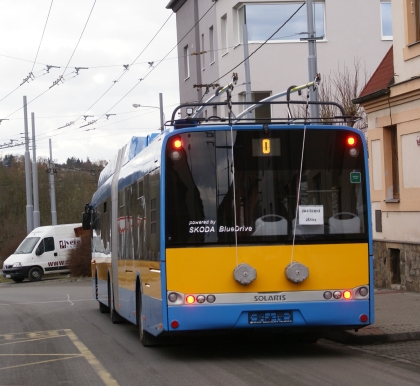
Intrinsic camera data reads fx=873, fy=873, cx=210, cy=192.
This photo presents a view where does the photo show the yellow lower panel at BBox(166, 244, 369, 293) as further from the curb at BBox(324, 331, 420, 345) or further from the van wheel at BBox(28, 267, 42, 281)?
the van wheel at BBox(28, 267, 42, 281)

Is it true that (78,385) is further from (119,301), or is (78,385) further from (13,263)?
(13,263)

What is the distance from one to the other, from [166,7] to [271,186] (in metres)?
34.6

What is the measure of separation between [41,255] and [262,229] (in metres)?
31.9

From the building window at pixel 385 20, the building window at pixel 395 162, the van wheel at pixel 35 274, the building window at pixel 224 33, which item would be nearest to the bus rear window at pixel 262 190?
the building window at pixel 395 162

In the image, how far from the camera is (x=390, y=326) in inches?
494

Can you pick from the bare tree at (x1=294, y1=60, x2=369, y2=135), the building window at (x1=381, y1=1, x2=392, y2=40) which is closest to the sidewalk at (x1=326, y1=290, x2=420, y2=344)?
the bare tree at (x1=294, y1=60, x2=369, y2=135)

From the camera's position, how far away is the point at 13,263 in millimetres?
40688

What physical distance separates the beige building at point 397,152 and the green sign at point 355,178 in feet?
27.2

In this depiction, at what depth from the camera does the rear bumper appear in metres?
10.0

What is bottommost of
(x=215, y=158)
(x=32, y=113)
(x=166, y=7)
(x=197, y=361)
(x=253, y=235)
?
(x=197, y=361)

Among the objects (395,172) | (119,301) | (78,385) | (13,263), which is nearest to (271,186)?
(78,385)

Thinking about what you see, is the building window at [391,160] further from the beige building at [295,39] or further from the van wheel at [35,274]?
the van wheel at [35,274]

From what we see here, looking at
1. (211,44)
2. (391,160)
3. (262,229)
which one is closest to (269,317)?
(262,229)

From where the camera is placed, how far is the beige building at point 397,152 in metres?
18.5
